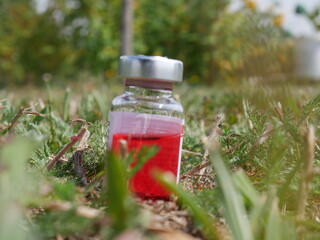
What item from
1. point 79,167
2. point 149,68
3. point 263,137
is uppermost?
point 149,68

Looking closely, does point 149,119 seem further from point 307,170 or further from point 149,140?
point 307,170

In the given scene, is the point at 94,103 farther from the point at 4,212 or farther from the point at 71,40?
the point at 71,40

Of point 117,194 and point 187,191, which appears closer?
point 117,194

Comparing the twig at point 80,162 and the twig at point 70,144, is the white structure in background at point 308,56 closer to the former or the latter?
the twig at point 80,162

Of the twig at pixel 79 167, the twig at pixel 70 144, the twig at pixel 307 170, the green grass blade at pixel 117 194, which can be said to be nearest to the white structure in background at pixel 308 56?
the twig at pixel 79 167

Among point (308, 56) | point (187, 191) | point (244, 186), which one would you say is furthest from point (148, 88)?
point (308, 56)

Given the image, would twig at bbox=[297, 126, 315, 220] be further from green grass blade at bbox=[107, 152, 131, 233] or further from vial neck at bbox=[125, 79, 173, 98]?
vial neck at bbox=[125, 79, 173, 98]

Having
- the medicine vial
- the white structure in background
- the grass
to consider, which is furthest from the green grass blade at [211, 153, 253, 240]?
the white structure in background

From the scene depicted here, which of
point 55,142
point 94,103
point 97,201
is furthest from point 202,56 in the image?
point 97,201
